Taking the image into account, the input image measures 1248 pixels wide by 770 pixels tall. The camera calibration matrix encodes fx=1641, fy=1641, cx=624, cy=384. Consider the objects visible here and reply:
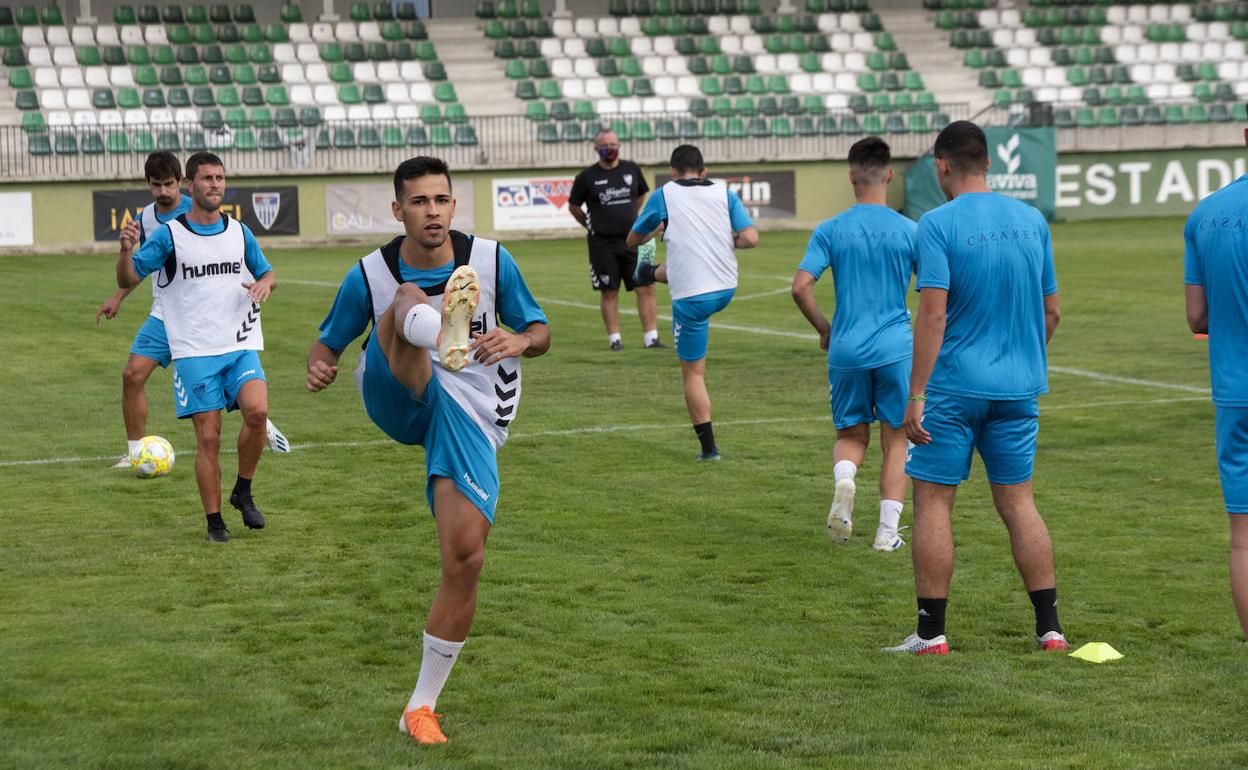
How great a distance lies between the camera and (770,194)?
36562 millimetres

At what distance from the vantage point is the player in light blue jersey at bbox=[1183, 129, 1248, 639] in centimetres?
604

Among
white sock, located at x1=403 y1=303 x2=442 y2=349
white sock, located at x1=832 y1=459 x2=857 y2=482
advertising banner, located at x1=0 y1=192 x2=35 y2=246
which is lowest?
white sock, located at x1=832 y1=459 x2=857 y2=482

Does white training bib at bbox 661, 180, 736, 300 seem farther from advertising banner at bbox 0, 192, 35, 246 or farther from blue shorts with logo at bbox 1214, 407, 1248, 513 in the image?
advertising banner at bbox 0, 192, 35, 246

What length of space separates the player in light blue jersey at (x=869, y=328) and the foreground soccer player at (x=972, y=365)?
6.54ft

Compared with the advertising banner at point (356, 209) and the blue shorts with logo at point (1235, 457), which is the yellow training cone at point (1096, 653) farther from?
the advertising banner at point (356, 209)

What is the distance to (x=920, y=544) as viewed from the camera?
6.90 meters

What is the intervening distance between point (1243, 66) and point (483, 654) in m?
42.8

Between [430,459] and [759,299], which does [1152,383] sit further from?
[430,459]

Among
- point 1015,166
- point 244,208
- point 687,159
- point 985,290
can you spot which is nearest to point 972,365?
point 985,290

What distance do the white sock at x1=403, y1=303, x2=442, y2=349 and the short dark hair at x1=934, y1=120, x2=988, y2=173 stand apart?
2.52 meters

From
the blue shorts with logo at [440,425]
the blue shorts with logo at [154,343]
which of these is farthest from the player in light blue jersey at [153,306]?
the blue shorts with logo at [440,425]

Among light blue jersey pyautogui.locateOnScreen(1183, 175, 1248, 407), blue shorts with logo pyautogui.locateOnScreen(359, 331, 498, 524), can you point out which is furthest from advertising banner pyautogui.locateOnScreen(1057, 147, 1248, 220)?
blue shorts with logo pyautogui.locateOnScreen(359, 331, 498, 524)

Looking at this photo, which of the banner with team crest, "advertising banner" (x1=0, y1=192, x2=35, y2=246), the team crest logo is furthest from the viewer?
the banner with team crest

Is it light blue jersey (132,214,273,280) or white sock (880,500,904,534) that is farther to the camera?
light blue jersey (132,214,273,280)
